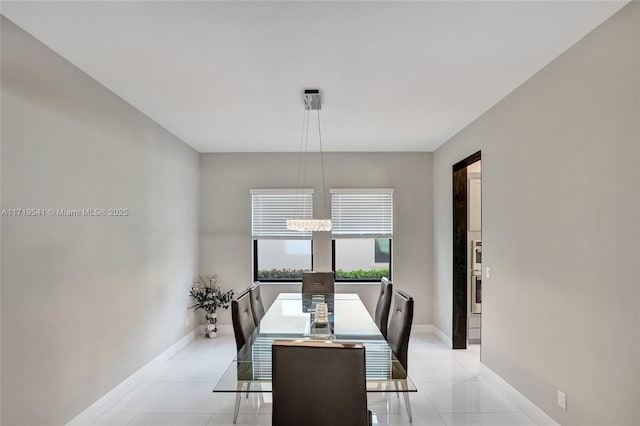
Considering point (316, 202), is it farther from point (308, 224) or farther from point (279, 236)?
point (308, 224)

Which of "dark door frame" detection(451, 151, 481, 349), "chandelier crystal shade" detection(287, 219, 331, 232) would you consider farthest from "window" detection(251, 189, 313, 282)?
"dark door frame" detection(451, 151, 481, 349)

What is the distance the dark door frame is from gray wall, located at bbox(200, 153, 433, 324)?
87cm

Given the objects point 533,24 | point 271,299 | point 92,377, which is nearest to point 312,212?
point 271,299

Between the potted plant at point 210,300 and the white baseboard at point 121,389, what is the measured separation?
56 centimetres

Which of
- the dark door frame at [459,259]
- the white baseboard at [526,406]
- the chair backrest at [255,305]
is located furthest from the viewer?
the dark door frame at [459,259]

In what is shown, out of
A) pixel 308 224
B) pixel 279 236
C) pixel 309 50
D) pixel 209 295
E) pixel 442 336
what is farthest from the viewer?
pixel 279 236

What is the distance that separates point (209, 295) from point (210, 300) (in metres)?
0.09

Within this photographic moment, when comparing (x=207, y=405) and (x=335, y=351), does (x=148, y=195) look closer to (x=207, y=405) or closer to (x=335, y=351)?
(x=207, y=405)

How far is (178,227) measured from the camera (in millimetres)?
4711

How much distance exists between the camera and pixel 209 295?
5242 mm

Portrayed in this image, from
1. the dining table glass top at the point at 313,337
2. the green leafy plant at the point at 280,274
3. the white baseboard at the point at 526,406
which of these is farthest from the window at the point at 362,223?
the white baseboard at the point at 526,406

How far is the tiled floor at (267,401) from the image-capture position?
2873 mm

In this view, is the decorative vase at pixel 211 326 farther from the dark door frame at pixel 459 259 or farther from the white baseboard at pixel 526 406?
the white baseboard at pixel 526 406

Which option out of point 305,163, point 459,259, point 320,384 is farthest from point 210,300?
point 320,384
